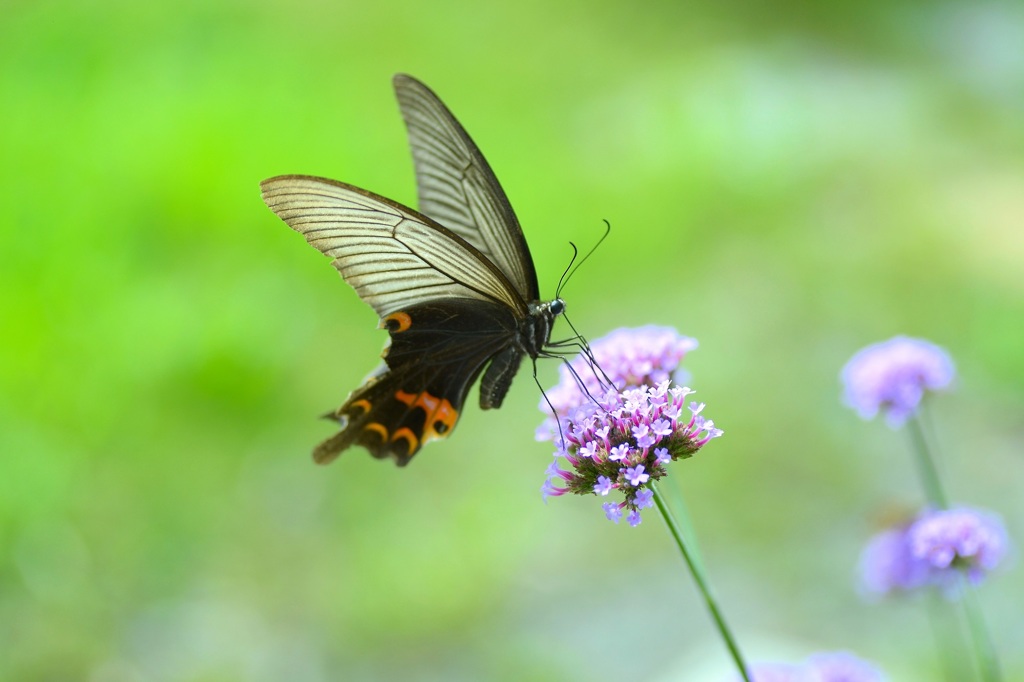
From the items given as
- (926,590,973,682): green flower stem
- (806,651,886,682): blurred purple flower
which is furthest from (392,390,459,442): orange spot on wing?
(926,590,973,682): green flower stem

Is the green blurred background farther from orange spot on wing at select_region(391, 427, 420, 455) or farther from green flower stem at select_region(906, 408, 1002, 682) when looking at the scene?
orange spot on wing at select_region(391, 427, 420, 455)

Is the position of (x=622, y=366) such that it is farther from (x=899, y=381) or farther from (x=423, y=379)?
(x=899, y=381)

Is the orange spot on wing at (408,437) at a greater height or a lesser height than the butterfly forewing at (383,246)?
lesser

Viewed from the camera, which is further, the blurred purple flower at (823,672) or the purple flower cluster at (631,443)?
the blurred purple flower at (823,672)

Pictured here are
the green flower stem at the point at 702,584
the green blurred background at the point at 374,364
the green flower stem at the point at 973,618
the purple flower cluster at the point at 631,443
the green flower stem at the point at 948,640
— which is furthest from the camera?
the green blurred background at the point at 374,364

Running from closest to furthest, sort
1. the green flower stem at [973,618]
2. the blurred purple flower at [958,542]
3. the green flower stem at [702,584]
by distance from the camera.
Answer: the green flower stem at [702,584]
the green flower stem at [973,618]
the blurred purple flower at [958,542]

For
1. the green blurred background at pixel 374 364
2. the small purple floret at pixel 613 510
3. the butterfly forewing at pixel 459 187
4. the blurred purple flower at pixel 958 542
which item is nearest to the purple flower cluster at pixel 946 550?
the blurred purple flower at pixel 958 542

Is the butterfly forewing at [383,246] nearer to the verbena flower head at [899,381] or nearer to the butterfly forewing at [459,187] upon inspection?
the butterfly forewing at [459,187]

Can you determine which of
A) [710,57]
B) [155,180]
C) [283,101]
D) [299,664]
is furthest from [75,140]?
[710,57]

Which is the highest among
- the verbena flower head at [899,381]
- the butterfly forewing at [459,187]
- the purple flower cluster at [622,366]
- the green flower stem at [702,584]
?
the butterfly forewing at [459,187]
